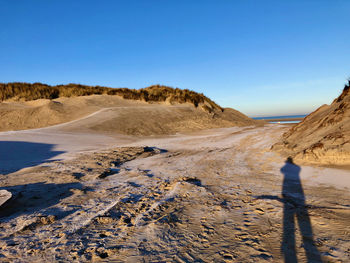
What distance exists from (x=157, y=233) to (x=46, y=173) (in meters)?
3.23

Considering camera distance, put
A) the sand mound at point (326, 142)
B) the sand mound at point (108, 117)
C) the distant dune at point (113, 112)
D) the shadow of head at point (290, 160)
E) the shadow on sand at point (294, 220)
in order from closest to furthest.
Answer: the shadow on sand at point (294, 220) < the sand mound at point (326, 142) < the shadow of head at point (290, 160) < the sand mound at point (108, 117) < the distant dune at point (113, 112)

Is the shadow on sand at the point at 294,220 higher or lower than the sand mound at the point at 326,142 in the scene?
lower

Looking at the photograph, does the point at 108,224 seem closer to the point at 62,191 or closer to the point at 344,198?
the point at 62,191

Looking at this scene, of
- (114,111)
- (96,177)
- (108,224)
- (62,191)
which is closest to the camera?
(108,224)

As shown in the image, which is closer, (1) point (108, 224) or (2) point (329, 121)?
(1) point (108, 224)

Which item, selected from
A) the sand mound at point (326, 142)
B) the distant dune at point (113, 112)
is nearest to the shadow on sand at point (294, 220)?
the sand mound at point (326, 142)

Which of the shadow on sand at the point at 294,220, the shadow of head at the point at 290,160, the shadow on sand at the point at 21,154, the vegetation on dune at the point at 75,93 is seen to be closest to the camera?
the shadow on sand at the point at 294,220

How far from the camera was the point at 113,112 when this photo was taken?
1459cm

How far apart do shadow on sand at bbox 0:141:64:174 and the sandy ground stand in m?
0.11

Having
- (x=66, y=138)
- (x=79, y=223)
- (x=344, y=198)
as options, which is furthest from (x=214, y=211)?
(x=66, y=138)

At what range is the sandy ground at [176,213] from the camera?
1.70 metres

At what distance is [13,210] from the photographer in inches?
102

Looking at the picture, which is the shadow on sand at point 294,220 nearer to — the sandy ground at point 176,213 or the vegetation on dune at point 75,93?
the sandy ground at point 176,213

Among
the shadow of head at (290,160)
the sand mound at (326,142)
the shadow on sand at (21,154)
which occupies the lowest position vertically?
the shadow on sand at (21,154)
